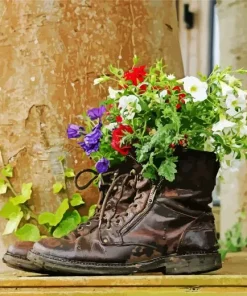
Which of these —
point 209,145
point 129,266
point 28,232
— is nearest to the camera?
point 129,266

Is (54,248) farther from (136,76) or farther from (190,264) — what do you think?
(136,76)

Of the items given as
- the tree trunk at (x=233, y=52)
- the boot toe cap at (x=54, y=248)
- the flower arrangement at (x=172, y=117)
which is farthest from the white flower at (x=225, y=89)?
the tree trunk at (x=233, y=52)

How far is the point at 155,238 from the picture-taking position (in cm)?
117

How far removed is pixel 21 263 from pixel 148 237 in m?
0.22

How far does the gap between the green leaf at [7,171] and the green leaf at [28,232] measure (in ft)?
0.38

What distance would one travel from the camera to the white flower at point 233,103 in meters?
1.21

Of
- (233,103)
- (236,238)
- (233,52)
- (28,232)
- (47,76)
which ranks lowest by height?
(236,238)

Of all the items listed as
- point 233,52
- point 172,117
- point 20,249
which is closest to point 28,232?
point 20,249

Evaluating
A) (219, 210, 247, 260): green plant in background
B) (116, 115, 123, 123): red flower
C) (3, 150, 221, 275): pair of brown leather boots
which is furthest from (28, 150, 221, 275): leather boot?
(219, 210, 247, 260): green plant in background

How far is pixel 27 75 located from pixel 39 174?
221 millimetres

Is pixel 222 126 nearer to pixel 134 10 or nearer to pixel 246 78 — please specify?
pixel 134 10

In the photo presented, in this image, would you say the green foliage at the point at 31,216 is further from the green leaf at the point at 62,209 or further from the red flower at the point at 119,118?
→ the red flower at the point at 119,118

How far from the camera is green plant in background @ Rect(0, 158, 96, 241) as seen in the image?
153cm

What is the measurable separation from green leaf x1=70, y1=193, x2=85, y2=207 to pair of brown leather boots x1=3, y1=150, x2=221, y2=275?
1.00 ft
